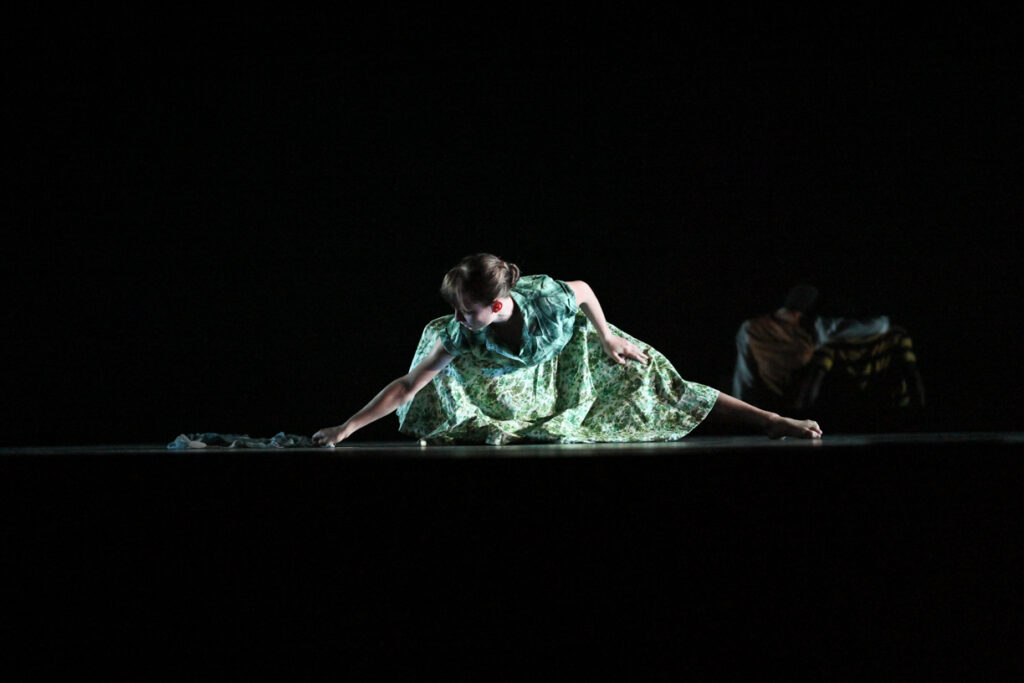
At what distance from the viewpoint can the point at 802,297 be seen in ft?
13.1

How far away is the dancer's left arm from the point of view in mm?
2689

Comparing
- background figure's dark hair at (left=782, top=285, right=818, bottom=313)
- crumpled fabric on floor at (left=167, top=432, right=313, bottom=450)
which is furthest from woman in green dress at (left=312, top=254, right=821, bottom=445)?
background figure's dark hair at (left=782, top=285, right=818, bottom=313)

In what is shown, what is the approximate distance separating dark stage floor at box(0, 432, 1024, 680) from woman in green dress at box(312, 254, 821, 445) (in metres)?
0.70

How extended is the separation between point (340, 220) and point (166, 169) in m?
0.71

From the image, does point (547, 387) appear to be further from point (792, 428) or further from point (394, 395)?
point (792, 428)

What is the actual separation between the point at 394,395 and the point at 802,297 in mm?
2167

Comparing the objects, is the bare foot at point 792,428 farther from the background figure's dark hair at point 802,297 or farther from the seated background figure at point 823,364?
the background figure's dark hair at point 802,297

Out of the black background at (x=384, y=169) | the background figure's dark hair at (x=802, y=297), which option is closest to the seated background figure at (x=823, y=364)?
the background figure's dark hair at (x=802, y=297)

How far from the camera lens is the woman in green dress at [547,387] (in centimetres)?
257

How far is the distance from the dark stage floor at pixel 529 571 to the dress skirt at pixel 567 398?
2.83ft

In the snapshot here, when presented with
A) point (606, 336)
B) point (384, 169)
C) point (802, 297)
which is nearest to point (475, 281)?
point (606, 336)

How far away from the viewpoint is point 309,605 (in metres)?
1.87

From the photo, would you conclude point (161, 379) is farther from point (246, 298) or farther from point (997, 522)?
point (997, 522)

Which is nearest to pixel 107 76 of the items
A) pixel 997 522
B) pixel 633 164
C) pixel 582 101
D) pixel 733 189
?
pixel 582 101
